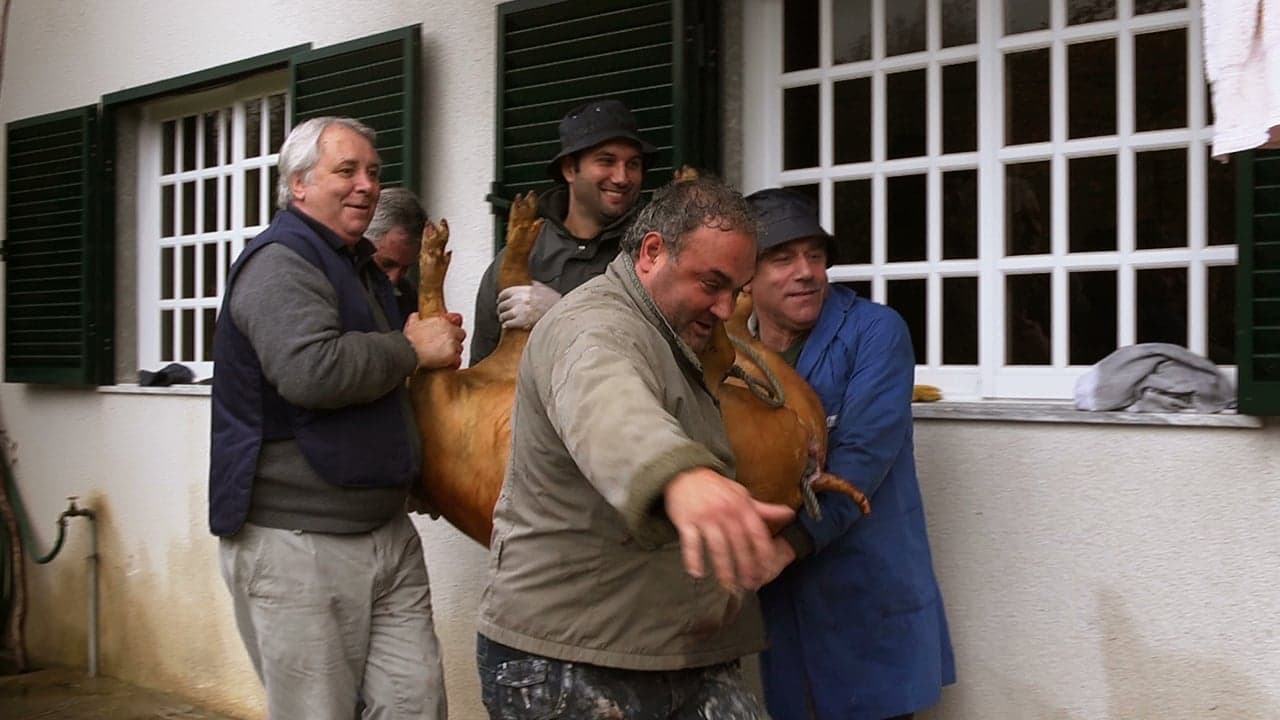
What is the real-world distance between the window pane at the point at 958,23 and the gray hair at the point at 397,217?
1641mm

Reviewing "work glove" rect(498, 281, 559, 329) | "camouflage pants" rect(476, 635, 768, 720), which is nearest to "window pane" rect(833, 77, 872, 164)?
"work glove" rect(498, 281, 559, 329)

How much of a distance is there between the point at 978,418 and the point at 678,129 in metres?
1.28

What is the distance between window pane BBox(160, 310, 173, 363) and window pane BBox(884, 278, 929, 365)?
4.06 meters

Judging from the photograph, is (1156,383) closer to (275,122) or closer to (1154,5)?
(1154,5)

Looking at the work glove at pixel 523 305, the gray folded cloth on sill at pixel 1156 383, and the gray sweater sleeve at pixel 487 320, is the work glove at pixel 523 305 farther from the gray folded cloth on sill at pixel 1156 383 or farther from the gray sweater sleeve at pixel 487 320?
the gray folded cloth on sill at pixel 1156 383

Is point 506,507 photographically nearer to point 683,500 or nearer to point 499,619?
point 499,619

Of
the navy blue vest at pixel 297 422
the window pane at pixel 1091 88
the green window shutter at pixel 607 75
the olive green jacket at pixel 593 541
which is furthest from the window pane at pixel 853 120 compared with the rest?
the olive green jacket at pixel 593 541

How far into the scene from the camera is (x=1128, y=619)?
11.6 ft

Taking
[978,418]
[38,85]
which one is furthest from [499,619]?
[38,85]

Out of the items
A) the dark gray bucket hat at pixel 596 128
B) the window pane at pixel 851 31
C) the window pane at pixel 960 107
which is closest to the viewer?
the dark gray bucket hat at pixel 596 128

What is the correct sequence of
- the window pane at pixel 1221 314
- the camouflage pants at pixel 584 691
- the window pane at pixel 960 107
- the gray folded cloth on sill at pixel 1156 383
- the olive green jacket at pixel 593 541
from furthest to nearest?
1. the window pane at pixel 960 107
2. the window pane at pixel 1221 314
3. the gray folded cloth on sill at pixel 1156 383
4. the camouflage pants at pixel 584 691
5. the olive green jacket at pixel 593 541

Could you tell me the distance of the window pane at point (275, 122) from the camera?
20.6ft

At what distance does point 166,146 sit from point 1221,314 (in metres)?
5.17

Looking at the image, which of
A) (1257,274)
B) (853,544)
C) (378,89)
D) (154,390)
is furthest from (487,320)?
(154,390)
